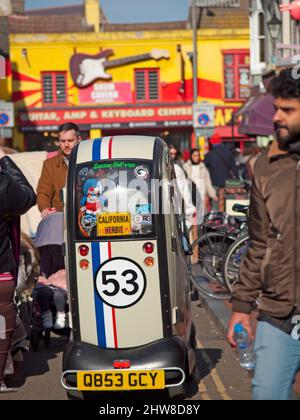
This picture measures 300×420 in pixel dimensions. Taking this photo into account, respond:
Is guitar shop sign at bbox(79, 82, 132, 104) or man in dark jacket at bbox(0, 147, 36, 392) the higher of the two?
man in dark jacket at bbox(0, 147, 36, 392)

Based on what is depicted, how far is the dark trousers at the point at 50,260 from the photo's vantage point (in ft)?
29.8

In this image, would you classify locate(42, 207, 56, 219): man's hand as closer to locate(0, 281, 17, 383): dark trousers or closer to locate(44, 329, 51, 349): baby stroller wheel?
locate(44, 329, 51, 349): baby stroller wheel

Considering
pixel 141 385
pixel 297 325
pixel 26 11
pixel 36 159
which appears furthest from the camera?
pixel 26 11

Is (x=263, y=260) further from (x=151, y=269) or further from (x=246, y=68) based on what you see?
(x=246, y=68)

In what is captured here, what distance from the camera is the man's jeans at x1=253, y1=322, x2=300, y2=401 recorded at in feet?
13.7

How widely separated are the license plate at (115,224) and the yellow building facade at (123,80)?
38135mm

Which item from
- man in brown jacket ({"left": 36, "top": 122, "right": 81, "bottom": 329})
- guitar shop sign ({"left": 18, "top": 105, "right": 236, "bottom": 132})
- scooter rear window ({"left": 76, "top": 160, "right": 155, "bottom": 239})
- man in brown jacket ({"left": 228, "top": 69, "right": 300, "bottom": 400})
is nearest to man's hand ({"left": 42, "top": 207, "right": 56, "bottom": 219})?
man in brown jacket ({"left": 36, "top": 122, "right": 81, "bottom": 329})

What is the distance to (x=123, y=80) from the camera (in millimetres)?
45281

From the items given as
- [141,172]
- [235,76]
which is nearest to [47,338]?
[141,172]

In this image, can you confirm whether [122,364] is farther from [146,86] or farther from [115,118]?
→ [146,86]

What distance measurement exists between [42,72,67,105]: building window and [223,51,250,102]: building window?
7.83 meters
